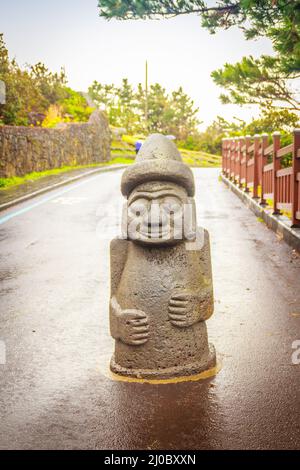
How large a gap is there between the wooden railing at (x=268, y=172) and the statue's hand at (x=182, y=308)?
577 cm

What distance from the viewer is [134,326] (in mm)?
4062

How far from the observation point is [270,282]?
714 centimetres

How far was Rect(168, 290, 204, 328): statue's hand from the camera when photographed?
13.2ft

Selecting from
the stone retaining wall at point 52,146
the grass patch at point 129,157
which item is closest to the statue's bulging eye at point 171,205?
the stone retaining wall at point 52,146

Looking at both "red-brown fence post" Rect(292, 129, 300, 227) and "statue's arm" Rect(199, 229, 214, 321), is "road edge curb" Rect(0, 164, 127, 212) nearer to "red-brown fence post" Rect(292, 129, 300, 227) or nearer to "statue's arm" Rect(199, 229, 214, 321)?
"red-brown fence post" Rect(292, 129, 300, 227)

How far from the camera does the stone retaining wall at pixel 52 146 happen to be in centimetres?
2069

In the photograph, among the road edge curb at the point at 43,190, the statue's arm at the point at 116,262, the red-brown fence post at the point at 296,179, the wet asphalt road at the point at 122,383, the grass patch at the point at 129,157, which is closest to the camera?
the wet asphalt road at the point at 122,383

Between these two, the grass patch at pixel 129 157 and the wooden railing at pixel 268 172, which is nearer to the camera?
the wooden railing at pixel 268 172

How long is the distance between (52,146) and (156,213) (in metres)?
Answer: 21.9

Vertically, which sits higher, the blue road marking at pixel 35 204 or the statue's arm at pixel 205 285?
the statue's arm at pixel 205 285

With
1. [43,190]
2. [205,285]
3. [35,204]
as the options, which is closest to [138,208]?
[205,285]

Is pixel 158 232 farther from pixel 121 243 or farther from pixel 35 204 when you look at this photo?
pixel 35 204
